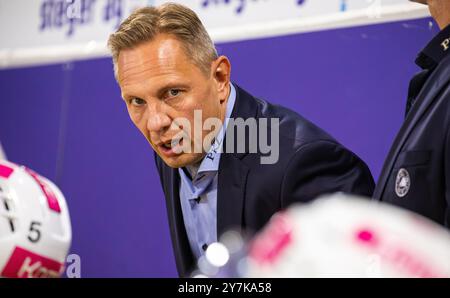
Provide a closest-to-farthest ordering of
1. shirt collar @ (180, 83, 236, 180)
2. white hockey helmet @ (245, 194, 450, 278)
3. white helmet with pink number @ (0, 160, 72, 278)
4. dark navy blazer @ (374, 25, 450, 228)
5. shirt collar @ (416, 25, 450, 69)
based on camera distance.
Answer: white hockey helmet @ (245, 194, 450, 278) → white helmet with pink number @ (0, 160, 72, 278) → dark navy blazer @ (374, 25, 450, 228) → shirt collar @ (416, 25, 450, 69) → shirt collar @ (180, 83, 236, 180)

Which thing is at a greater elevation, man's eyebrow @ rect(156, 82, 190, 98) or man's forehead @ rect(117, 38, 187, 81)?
man's forehead @ rect(117, 38, 187, 81)

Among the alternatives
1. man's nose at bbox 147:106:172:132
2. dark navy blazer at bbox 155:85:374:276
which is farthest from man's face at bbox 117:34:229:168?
dark navy blazer at bbox 155:85:374:276

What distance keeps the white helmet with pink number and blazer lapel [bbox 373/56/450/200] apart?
61cm

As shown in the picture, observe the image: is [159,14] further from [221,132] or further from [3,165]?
[3,165]

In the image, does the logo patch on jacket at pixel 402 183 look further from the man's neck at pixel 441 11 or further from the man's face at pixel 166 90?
the man's face at pixel 166 90

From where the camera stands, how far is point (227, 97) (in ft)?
6.07

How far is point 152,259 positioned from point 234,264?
1.48 m

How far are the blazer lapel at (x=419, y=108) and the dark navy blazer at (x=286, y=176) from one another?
9.8 inches

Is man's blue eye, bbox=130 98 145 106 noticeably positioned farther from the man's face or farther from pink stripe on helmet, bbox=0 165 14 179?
pink stripe on helmet, bbox=0 165 14 179

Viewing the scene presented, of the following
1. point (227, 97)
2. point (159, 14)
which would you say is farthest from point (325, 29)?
point (159, 14)

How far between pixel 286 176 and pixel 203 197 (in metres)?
0.25

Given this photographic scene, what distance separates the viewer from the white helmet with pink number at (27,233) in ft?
3.85

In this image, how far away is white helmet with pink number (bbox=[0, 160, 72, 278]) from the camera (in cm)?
117

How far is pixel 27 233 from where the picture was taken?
1.18 m
